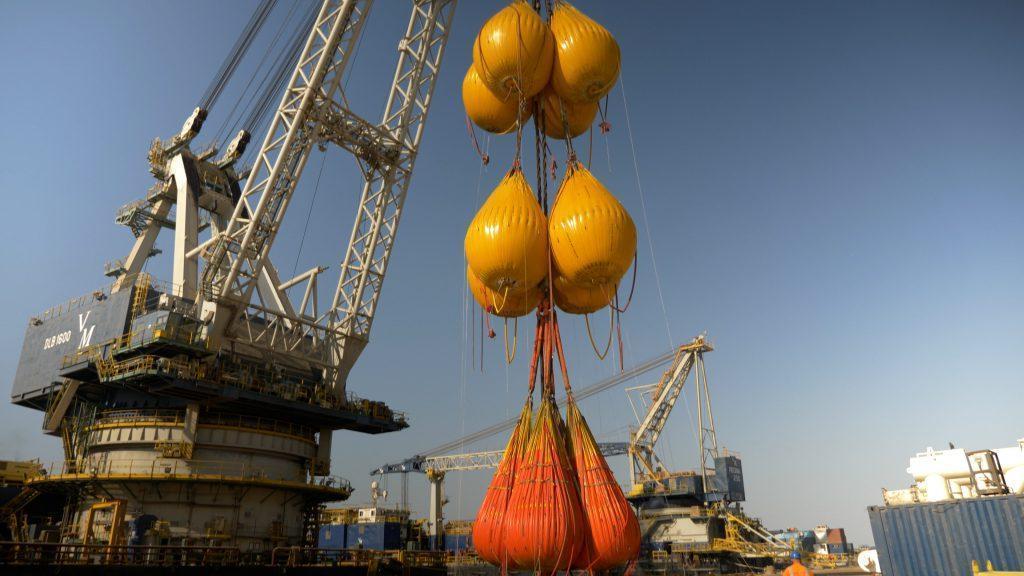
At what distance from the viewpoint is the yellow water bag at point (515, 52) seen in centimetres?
1141

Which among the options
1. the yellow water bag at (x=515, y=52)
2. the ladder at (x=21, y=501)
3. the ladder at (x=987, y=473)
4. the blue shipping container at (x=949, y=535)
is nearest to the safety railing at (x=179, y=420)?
the ladder at (x=21, y=501)

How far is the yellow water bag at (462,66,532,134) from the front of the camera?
12758mm

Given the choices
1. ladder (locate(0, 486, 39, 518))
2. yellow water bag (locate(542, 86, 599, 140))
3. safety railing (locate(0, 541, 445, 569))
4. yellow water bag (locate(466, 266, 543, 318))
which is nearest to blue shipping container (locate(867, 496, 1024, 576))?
yellow water bag (locate(466, 266, 543, 318))

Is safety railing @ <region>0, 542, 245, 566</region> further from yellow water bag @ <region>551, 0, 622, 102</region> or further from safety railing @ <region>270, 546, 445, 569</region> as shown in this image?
yellow water bag @ <region>551, 0, 622, 102</region>

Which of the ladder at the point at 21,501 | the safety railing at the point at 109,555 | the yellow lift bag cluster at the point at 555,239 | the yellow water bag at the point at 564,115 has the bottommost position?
the safety railing at the point at 109,555

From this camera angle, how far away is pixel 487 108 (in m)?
13.0

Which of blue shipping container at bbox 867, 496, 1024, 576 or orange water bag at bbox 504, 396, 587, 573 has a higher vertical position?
orange water bag at bbox 504, 396, 587, 573

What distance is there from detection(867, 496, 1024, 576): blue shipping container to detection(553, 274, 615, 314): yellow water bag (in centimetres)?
1079

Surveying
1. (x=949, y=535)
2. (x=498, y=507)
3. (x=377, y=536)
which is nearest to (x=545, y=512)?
(x=498, y=507)

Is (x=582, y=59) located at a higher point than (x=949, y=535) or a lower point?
higher

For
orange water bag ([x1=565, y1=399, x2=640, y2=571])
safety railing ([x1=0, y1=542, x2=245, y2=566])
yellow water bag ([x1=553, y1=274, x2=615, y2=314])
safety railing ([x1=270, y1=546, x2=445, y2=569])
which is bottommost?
safety railing ([x1=270, y1=546, x2=445, y2=569])

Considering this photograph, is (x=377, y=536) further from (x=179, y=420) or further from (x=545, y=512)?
(x=545, y=512)

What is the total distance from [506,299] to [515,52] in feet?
16.2

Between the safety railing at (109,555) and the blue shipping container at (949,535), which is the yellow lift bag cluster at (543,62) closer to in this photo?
the blue shipping container at (949,535)
